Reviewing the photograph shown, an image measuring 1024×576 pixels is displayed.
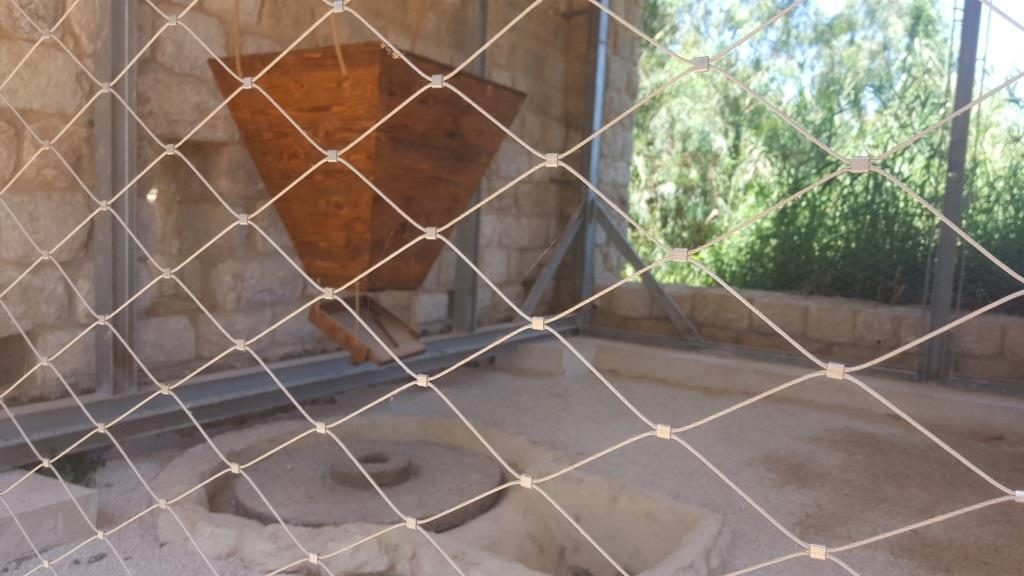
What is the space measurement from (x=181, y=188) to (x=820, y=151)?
340cm

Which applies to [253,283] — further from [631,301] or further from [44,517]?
[631,301]

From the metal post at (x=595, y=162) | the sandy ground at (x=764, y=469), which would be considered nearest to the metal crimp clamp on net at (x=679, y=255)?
the sandy ground at (x=764, y=469)

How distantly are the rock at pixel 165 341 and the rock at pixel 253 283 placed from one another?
0.17m

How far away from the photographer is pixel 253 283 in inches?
122

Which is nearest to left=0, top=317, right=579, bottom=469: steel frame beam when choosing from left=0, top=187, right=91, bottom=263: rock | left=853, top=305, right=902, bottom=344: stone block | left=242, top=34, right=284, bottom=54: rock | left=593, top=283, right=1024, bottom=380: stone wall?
left=0, top=187, right=91, bottom=263: rock

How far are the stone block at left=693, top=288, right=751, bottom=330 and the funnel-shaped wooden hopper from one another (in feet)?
7.59

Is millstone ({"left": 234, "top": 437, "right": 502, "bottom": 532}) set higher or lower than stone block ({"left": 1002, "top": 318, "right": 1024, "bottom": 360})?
lower

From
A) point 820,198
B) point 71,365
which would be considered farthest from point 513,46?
point 71,365

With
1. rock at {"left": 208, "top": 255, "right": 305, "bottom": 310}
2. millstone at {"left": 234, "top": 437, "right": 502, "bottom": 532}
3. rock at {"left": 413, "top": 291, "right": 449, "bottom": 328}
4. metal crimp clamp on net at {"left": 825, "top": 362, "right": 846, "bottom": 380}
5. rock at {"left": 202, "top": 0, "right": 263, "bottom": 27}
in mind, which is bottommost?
millstone at {"left": 234, "top": 437, "right": 502, "bottom": 532}

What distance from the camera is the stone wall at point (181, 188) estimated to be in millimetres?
2373

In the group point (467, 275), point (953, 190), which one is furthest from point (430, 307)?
point (953, 190)

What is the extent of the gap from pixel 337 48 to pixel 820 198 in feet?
10.5

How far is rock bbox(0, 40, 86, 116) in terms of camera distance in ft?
7.54

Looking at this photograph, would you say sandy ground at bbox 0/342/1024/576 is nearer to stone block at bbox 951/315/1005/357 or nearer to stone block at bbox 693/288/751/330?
stone block at bbox 951/315/1005/357
